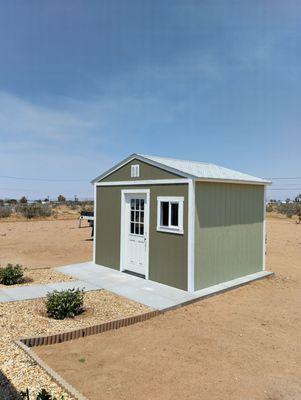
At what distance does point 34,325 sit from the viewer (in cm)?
528

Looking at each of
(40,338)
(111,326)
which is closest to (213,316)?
(111,326)

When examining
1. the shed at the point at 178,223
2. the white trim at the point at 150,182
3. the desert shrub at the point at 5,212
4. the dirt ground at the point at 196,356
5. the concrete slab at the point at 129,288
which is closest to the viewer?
the dirt ground at the point at 196,356

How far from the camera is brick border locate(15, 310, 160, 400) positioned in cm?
352

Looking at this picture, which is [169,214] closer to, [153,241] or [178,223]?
[178,223]

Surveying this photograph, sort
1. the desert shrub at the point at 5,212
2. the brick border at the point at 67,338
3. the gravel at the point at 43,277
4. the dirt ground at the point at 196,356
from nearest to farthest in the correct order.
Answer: the brick border at the point at 67,338, the dirt ground at the point at 196,356, the gravel at the point at 43,277, the desert shrub at the point at 5,212

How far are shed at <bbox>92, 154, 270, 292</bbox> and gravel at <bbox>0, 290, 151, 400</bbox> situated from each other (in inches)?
64.8

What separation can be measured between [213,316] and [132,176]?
4246mm

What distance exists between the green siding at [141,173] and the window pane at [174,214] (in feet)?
2.21

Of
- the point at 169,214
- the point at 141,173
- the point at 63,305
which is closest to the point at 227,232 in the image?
the point at 169,214

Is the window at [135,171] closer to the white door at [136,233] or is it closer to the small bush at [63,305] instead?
the white door at [136,233]

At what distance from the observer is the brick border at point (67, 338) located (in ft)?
11.6

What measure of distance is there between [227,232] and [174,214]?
1.51 meters

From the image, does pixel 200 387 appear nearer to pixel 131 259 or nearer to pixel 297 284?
pixel 131 259

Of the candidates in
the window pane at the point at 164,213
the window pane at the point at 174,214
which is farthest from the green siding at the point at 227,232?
the window pane at the point at 164,213
